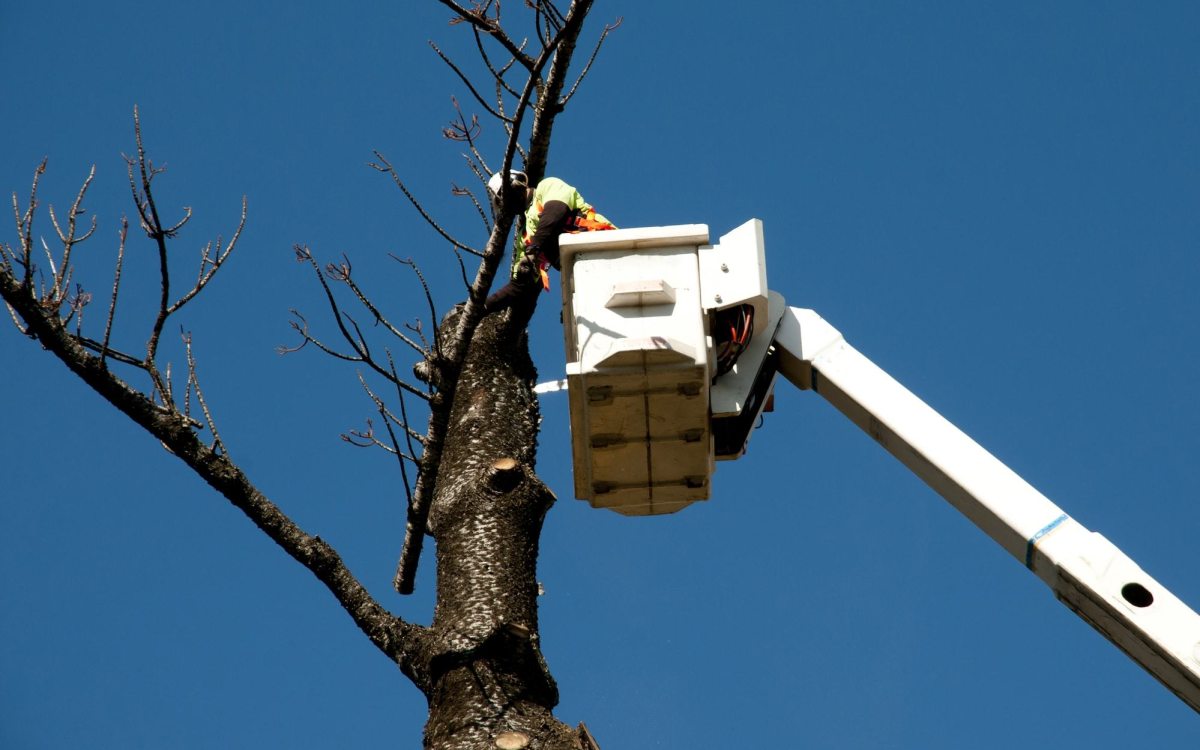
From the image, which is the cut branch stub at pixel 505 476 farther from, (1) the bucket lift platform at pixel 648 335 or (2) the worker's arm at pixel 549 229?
(2) the worker's arm at pixel 549 229

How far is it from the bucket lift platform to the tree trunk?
0.85ft

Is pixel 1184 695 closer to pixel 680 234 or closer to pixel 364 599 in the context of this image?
pixel 680 234

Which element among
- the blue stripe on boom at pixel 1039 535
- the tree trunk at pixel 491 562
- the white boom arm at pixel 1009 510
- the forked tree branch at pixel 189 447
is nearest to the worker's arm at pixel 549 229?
the tree trunk at pixel 491 562

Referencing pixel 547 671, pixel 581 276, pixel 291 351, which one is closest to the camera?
pixel 547 671

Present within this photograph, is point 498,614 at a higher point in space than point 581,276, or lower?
lower

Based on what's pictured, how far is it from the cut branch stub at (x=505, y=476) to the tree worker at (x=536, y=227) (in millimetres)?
690

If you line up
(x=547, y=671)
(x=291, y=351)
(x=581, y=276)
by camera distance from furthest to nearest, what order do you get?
(x=291, y=351), (x=581, y=276), (x=547, y=671)

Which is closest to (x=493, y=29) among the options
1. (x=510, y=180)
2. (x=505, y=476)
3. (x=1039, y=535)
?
(x=510, y=180)

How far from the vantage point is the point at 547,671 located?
4605 millimetres

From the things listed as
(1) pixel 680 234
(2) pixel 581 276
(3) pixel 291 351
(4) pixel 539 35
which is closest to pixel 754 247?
(1) pixel 680 234

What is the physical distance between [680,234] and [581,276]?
371mm

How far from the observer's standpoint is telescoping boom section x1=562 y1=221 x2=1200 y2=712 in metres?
4.81

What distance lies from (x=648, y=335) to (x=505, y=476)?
2.23 ft

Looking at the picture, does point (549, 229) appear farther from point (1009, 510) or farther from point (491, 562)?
point (1009, 510)
